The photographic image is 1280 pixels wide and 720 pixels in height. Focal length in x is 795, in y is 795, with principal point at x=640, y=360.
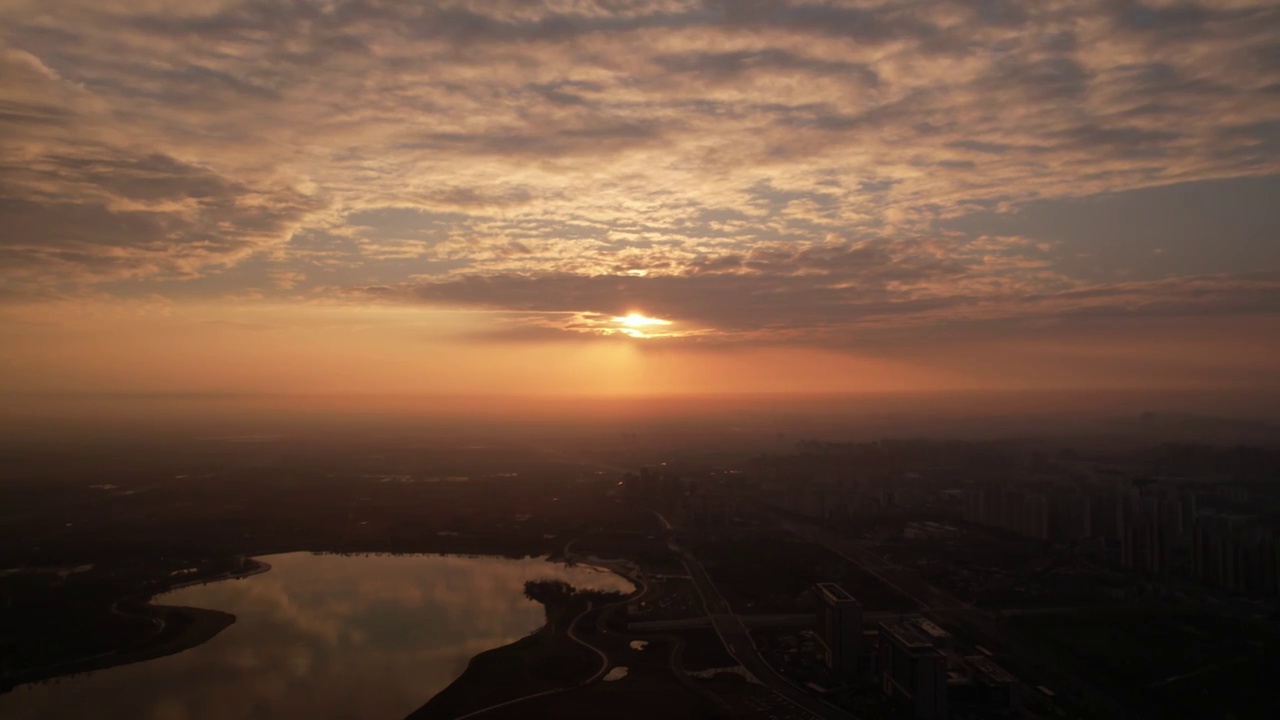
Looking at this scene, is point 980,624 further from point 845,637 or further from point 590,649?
point 590,649

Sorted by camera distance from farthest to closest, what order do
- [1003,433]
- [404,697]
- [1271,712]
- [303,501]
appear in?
1. [1003,433]
2. [303,501]
3. [404,697]
4. [1271,712]

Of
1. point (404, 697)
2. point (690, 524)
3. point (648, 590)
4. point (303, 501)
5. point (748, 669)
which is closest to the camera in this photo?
point (404, 697)

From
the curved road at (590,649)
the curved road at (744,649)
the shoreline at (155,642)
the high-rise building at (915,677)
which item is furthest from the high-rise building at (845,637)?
the shoreline at (155,642)

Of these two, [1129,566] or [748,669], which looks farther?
[1129,566]

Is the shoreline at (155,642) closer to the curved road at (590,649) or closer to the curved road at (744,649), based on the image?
the curved road at (590,649)

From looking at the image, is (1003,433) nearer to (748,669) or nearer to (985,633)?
(985,633)

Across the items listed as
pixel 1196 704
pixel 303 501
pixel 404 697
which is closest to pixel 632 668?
pixel 404 697
